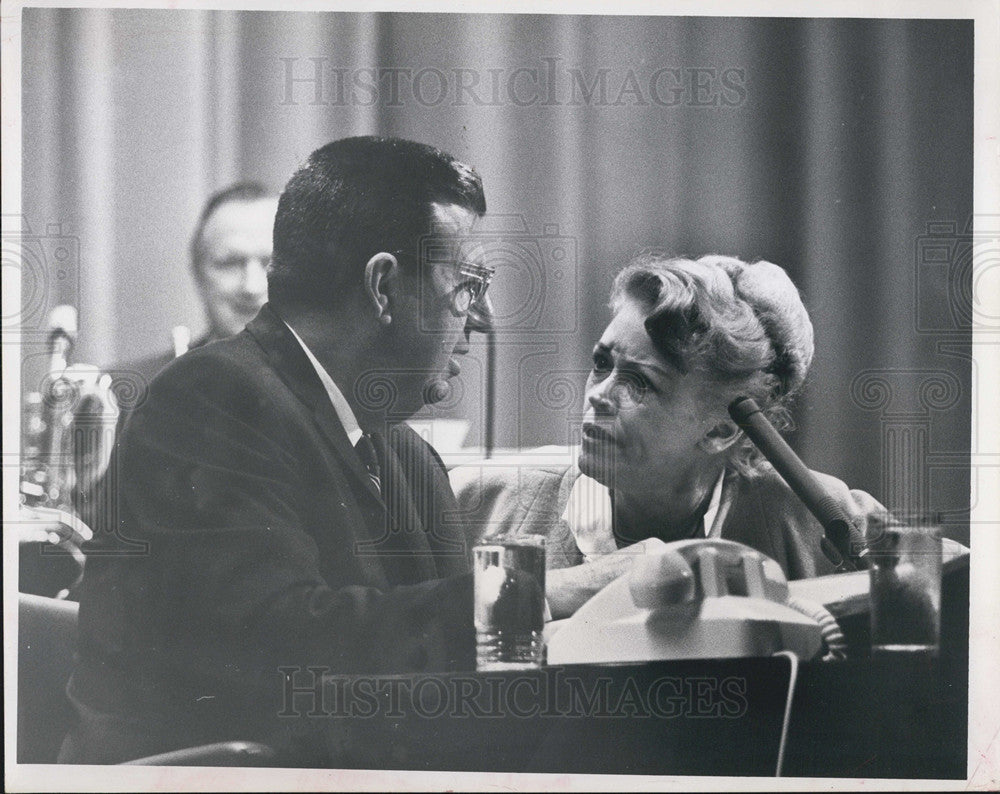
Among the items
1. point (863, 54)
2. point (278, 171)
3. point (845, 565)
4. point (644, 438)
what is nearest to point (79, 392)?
point (278, 171)

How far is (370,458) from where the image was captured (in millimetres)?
2354

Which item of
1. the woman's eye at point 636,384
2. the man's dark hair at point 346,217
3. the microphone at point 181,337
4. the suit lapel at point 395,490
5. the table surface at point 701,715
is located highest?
the man's dark hair at point 346,217

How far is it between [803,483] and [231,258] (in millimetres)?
1419

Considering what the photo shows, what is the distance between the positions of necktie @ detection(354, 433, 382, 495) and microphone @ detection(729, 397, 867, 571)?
824 millimetres

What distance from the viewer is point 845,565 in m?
2.35

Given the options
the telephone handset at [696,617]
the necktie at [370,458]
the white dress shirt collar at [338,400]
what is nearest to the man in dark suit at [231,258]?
the white dress shirt collar at [338,400]

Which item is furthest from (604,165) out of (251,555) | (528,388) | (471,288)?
(251,555)

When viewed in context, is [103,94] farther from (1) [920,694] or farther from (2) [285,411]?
(1) [920,694]

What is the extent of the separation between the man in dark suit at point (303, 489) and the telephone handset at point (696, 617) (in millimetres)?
287

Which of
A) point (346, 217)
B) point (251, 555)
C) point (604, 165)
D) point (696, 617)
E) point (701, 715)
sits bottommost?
point (701, 715)

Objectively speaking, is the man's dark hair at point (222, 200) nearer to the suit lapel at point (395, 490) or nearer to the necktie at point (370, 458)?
the suit lapel at point (395, 490)

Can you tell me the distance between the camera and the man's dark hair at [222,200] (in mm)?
2363

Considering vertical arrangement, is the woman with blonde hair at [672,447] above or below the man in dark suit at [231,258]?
below

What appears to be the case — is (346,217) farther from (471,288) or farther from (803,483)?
(803,483)
